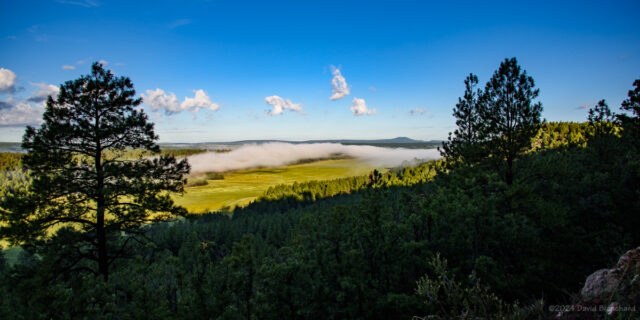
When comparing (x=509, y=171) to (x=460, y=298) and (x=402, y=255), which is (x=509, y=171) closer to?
(x=402, y=255)

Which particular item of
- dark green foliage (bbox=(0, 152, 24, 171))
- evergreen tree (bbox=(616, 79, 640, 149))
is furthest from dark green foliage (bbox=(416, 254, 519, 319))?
dark green foliage (bbox=(0, 152, 24, 171))

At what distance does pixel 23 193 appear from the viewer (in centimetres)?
1129

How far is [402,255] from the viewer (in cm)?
1396

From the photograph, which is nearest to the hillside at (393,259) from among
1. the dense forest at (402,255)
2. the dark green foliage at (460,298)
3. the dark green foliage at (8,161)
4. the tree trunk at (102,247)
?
the dense forest at (402,255)

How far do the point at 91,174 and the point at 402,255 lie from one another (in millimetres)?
15408

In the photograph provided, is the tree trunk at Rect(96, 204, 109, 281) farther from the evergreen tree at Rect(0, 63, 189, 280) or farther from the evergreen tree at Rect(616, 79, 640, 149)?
the evergreen tree at Rect(616, 79, 640, 149)

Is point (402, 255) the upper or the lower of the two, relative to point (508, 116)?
lower

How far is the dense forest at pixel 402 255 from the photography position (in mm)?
10227

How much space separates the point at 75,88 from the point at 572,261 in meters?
26.0

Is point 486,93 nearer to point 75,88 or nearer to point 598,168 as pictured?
point 598,168

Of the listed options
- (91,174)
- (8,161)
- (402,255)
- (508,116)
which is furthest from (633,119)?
(8,161)

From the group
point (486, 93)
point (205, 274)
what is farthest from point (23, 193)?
point (486, 93)

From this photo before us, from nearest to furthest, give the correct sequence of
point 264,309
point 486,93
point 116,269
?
point 264,309 → point 116,269 → point 486,93

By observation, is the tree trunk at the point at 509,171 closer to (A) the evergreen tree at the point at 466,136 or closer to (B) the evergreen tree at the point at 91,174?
(A) the evergreen tree at the point at 466,136
